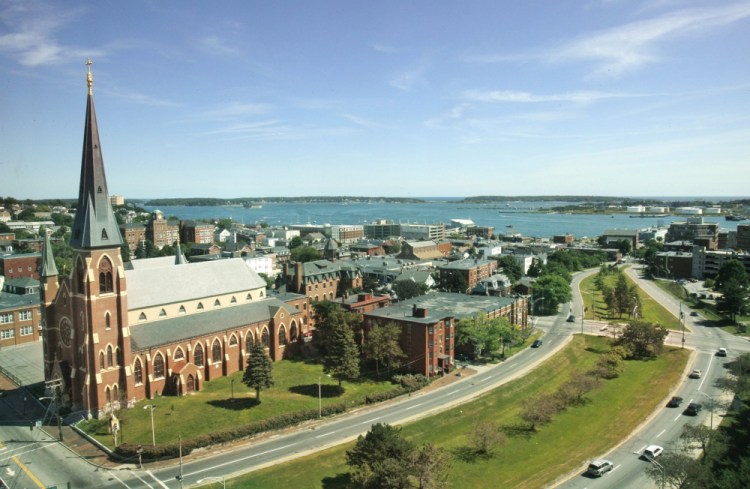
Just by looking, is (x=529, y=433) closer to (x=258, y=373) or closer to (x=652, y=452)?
(x=652, y=452)

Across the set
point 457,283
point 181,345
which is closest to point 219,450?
point 181,345

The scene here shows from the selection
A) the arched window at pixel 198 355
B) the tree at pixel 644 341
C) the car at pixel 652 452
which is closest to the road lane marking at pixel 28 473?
the arched window at pixel 198 355

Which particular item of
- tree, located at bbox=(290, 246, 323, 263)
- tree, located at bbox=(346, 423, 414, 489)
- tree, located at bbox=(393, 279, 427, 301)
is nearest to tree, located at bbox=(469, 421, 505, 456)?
tree, located at bbox=(346, 423, 414, 489)

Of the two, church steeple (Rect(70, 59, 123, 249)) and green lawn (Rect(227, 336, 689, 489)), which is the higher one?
church steeple (Rect(70, 59, 123, 249))

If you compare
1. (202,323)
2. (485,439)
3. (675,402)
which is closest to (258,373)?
(202,323)

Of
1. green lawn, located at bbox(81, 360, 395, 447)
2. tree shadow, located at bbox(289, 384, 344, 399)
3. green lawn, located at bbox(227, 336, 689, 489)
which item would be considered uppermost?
green lawn, located at bbox(81, 360, 395, 447)

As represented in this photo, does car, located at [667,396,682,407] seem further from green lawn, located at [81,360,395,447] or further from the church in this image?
the church
